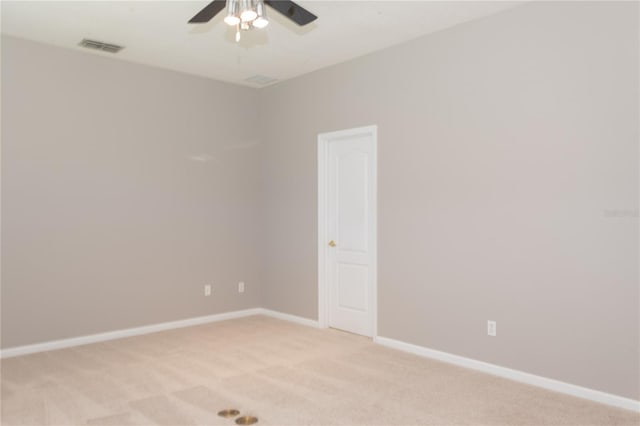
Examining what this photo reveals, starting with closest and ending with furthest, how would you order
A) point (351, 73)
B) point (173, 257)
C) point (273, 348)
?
point (273, 348)
point (351, 73)
point (173, 257)

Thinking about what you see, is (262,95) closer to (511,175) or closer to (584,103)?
(511,175)

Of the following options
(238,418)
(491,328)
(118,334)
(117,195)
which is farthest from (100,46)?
(491,328)

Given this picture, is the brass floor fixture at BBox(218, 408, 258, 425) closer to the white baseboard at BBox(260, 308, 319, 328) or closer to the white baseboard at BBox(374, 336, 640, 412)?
the white baseboard at BBox(374, 336, 640, 412)

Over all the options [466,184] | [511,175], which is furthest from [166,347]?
[511,175]

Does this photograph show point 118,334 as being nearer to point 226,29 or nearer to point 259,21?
point 226,29

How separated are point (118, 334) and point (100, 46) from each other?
288 cm

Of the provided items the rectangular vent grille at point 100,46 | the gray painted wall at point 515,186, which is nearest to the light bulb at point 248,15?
the gray painted wall at point 515,186

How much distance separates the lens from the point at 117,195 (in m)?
5.07

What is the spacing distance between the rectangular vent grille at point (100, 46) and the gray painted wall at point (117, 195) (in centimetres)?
24

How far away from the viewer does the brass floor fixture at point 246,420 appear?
9.78 feet

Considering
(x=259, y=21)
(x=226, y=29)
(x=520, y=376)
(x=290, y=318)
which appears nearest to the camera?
(x=259, y=21)

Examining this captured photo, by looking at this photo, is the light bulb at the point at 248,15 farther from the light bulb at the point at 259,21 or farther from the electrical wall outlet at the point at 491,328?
the electrical wall outlet at the point at 491,328

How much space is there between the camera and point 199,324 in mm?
5641

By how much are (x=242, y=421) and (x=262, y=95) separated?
431 centimetres
